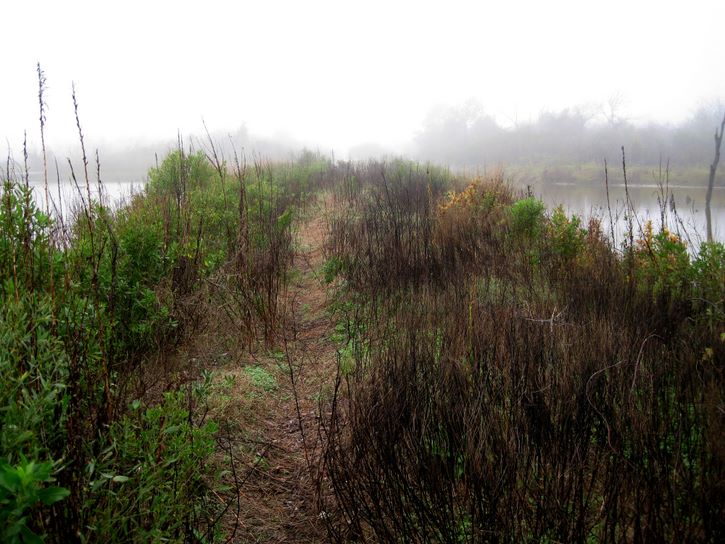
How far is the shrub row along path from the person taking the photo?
2287mm

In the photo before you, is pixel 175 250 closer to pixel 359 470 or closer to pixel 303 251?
pixel 359 470

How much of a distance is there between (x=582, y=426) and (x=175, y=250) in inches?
132

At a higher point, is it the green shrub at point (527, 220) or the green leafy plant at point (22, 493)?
the green shrub at point (527, 220)

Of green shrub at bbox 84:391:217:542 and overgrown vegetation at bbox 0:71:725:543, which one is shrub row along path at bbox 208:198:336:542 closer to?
overgrown vegetation at bbox 0:71:725:543

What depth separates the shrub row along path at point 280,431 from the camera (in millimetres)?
2287

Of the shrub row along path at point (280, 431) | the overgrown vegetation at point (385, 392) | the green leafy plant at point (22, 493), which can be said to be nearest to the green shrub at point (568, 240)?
the overgrown vegetation at point (385, 392)

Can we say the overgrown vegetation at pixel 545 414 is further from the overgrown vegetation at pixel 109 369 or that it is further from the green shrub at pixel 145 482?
the overgrown vegetation at pixel 109 369

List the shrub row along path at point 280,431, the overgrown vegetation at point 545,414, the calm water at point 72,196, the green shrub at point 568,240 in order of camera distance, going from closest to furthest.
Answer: the overgrown vegetation at point 545,414
the shrub row along path at point 280,431
the calm water at point 72,196
the green shrub at point 568,240

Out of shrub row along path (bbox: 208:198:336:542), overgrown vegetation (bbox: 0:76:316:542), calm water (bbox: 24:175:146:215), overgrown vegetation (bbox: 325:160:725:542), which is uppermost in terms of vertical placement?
calm water (bbox: 24:175:146:215)

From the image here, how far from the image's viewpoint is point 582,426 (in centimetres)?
218

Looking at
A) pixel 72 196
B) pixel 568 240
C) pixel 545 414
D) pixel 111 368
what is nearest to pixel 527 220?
pixel 568 240

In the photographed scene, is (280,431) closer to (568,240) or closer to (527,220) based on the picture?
(568,240)

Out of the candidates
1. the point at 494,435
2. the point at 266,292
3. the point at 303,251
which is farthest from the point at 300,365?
the point at 303,251

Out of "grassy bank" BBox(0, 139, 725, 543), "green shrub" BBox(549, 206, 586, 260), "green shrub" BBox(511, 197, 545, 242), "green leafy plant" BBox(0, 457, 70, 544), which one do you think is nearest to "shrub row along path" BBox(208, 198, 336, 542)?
"grassy bank" BBox(0, 139, 725, 543)
